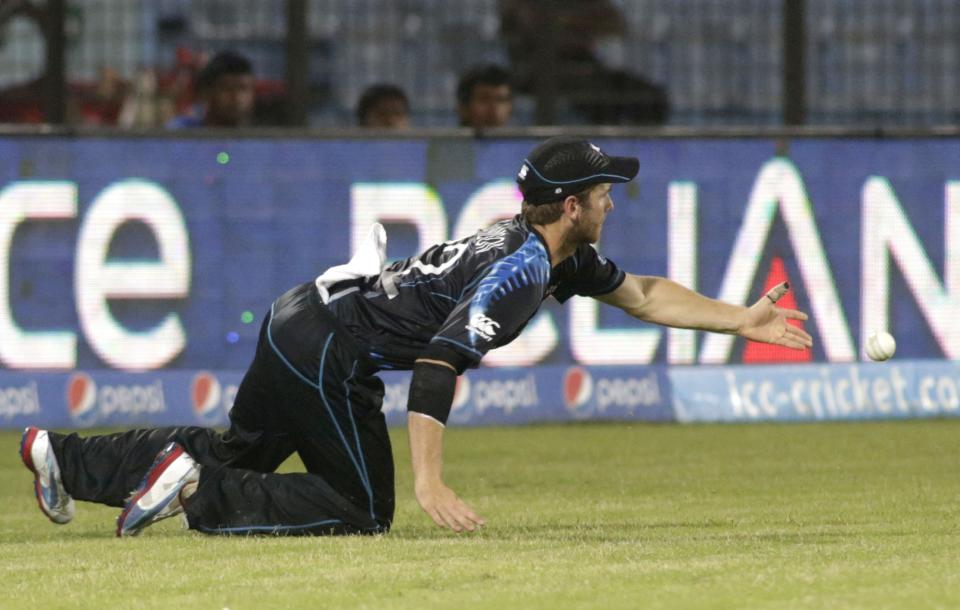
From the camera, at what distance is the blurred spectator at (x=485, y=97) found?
13.8 meters

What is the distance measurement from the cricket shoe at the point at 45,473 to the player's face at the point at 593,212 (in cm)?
238

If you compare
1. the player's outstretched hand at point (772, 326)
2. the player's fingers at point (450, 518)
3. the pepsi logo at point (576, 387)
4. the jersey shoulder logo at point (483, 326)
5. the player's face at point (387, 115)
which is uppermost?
the player's face at point (387, 115)

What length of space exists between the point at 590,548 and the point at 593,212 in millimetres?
1282

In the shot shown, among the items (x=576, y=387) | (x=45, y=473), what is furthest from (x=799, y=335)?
(x=576, y=387)

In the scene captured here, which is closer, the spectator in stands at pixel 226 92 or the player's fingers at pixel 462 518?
the player's fingers at pixel 462 518

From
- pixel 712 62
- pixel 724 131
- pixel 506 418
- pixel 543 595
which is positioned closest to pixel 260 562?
pixel 543 595

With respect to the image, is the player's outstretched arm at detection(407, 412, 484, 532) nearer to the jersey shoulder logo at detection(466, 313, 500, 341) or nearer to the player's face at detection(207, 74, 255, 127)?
the jersey shoulder logo at detection(466, 313, 500, 341)

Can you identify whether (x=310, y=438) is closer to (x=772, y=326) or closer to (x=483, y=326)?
(x=483, y=326)

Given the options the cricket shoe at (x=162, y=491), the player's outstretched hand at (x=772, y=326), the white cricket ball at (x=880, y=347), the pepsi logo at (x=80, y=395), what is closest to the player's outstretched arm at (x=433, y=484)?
the cricket shoe at (x=162, y=491)

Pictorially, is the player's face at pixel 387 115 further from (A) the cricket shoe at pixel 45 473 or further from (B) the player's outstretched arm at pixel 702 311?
(A) the cricket shoe at pixel 45 473

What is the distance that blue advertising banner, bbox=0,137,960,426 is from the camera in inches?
510

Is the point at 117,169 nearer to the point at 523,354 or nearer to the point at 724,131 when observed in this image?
the point at 523,354

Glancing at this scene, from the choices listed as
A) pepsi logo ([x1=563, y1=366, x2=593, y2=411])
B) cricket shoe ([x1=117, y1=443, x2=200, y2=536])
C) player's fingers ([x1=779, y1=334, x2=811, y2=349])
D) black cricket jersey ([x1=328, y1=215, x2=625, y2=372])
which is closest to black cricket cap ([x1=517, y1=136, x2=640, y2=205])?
black cricket jersey ([x1=328, y1=215, x2=625, y2=372])

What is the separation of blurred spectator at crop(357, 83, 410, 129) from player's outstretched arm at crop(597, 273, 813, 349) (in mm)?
5670
